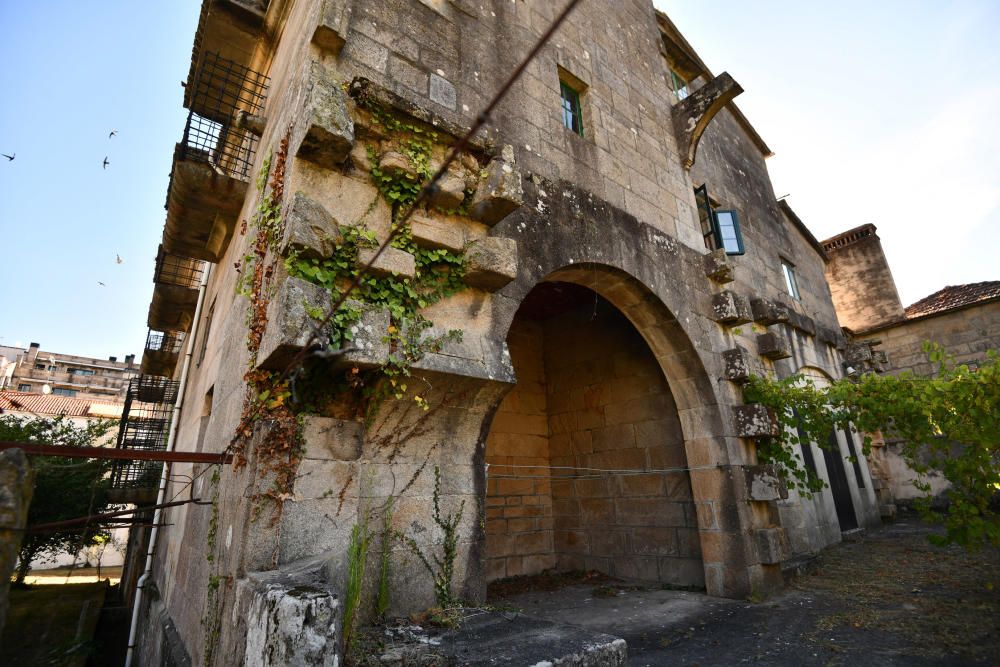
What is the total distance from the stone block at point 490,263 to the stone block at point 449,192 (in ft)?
1.09

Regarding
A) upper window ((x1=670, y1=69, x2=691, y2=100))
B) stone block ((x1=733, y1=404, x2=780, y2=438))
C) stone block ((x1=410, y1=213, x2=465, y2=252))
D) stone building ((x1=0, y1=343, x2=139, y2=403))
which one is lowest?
stone block ((x1=733, y1=404, x2=780, y2=438))

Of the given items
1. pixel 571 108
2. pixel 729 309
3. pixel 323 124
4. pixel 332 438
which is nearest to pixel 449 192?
pixel 323 124

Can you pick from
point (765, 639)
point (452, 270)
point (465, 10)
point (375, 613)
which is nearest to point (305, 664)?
point (375, 613)

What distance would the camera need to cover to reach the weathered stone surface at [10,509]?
202 centimetres

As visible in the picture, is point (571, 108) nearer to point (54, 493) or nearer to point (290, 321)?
point (290, 321)

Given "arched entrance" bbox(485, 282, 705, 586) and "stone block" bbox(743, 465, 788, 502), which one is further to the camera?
"arched entrance" bbox(485, 282, 705, 586)

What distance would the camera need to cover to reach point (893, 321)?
532 inches

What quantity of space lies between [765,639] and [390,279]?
424cm

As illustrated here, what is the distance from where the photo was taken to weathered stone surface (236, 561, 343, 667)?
1.85 meters

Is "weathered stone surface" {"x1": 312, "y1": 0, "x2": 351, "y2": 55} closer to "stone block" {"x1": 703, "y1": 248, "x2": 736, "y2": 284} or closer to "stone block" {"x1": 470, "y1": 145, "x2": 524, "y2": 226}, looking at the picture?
"stone block" {"x1": 470, "y1": 145, "x2": 524, "y2": 226}

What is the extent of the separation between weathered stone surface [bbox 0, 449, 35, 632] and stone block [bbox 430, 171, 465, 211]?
8.43ft

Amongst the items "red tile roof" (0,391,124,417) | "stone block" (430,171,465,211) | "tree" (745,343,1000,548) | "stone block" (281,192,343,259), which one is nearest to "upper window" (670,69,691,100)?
"tree" (745,343,1000,548)

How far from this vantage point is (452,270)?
3.51 m

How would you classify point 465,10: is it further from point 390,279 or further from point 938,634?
point 938,634
